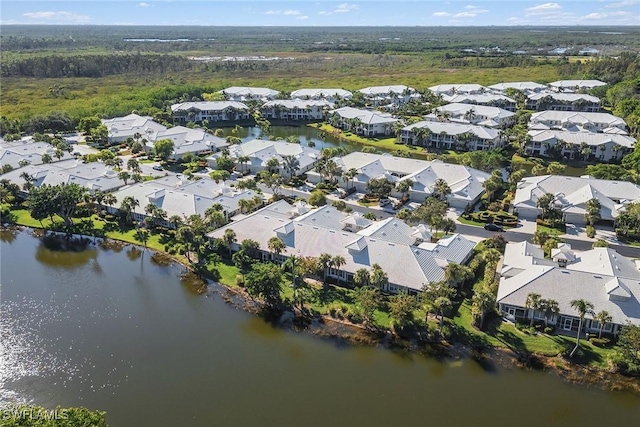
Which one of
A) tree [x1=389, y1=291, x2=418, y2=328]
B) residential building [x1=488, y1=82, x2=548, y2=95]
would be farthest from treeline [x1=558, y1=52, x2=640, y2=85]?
tree [x1=389, y1=291, x2=418, y2=328]

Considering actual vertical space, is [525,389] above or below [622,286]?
below

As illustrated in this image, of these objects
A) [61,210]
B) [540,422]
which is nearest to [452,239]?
[540,422]

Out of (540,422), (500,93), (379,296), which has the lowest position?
(540,422)

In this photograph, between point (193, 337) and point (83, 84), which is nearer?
point (193, 337)

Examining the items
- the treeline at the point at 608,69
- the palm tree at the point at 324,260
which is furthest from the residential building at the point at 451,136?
the treeline at the point at 608,69

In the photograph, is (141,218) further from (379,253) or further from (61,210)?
(379,253)

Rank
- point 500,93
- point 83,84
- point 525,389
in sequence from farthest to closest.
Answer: point 83,84 → point 500,93 → point 525,389

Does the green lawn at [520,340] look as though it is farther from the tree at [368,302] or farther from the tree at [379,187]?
the tree at [379,187]
